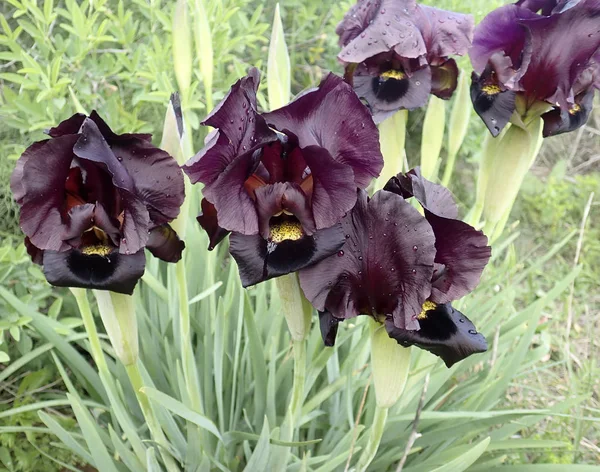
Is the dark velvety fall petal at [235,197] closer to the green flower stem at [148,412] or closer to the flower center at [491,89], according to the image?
the green flower stem at [148,412]

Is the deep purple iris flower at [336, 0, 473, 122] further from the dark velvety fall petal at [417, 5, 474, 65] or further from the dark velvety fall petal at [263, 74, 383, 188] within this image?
the dark velvety fall petal at [263, 74, 383, 188]

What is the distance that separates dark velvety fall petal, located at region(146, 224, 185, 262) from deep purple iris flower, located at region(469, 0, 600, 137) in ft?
2.34

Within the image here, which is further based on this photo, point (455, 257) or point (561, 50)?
point (561, 50)

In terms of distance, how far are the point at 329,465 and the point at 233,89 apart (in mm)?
820

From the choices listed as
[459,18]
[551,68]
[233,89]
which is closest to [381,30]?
[459,18]

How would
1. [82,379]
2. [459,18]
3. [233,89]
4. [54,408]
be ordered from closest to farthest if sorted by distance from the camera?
1. [233,89]
2. [459,18]
3. [82,379]
4. [54,408]

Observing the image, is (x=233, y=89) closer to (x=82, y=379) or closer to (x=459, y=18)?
(x=459, y=18)

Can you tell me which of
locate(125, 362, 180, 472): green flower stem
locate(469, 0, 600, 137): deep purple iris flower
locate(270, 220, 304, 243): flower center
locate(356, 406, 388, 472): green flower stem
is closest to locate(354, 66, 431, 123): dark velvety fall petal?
locate(469, 0, 600, 137): deep purple iris flower

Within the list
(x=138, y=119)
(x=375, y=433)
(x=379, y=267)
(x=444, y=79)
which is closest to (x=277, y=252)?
(x=379, y=267)

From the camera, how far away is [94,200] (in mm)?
861

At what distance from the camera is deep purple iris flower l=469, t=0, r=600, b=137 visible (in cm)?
108

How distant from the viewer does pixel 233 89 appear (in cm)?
75

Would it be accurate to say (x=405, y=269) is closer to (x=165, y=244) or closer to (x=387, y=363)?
(x=387, y=363)

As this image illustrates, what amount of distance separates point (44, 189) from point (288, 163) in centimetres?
37
